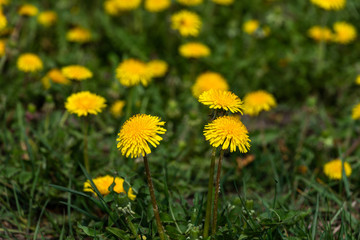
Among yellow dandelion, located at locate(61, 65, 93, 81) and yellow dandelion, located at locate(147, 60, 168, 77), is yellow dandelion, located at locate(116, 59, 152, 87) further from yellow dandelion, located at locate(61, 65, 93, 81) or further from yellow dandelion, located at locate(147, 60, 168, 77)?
yellow dandelion, located at locate(147, 60, 168, 77)

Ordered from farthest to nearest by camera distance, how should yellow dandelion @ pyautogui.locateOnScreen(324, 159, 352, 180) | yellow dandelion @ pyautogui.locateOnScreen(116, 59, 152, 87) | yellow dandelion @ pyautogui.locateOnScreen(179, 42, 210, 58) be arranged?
yellow dandelion @ pyautogui.locateOnScreen(179, 42, 210, 58), yellow dandelion @ pyautogui.locateOnScreen(116, 59, 152, 87), yellow dandelion @ pyautogui.locateOnScreen(324, 159, 352, 180)

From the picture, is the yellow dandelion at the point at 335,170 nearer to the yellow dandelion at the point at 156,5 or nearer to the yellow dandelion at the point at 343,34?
the yellow dandelion at the point at 343,34

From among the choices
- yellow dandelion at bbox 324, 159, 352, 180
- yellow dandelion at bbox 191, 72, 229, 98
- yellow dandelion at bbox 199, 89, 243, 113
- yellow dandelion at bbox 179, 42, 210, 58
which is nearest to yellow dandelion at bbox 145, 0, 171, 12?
yellow dandelion at bbox 179, 42, 210, 58

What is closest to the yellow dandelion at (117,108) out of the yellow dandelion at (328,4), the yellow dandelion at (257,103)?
the yellow dandelion at (257,103)

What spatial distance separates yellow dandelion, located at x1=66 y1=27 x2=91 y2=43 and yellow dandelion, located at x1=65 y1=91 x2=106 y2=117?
1.69 m

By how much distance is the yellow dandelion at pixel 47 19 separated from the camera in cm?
404

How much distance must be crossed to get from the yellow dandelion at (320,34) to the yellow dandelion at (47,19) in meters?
2.66

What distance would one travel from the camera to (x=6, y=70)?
3604mm

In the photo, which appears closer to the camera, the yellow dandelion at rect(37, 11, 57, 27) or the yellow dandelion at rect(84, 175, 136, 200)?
the yellow dandelion at rect(84, 175, 136, 200)

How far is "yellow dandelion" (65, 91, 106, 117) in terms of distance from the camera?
223 centimetres

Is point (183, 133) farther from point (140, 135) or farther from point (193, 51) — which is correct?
point (140, 135)

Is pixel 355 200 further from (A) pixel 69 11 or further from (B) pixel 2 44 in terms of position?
(A) pixel 69 11

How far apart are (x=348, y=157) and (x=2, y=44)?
2.92 metres

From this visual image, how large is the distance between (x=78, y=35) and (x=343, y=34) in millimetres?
2619
